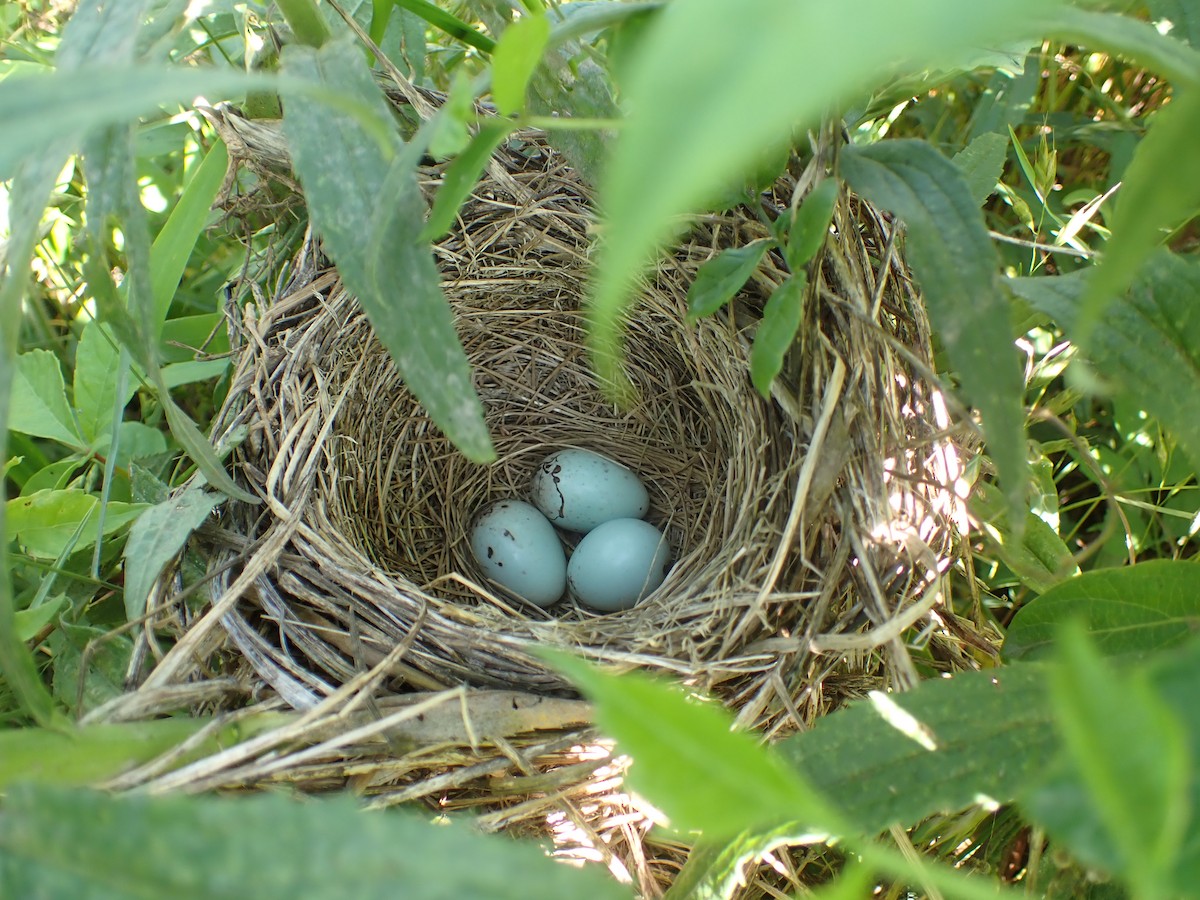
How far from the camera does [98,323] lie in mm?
915

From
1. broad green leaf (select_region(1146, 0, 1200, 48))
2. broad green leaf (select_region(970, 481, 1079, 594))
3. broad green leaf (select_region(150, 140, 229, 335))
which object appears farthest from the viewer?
broad green leaf (select_region(150, 140, 229, 335))

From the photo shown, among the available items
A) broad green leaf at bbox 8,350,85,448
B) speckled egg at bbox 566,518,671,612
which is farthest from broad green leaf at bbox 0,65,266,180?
speckled egg at bbox 566,518,671,612

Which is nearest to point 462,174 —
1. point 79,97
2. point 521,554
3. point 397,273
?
point 397,273

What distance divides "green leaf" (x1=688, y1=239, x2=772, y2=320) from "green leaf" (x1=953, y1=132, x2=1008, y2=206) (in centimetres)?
26

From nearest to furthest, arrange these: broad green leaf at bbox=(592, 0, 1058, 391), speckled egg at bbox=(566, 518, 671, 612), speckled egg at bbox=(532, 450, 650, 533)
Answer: broad green leaf at bbox=(592, 0, 1058, 391)
speckled egg at bbox=(566, 518, 671, 612)
speckled egg at bbox=(532, 450, 650, 533)

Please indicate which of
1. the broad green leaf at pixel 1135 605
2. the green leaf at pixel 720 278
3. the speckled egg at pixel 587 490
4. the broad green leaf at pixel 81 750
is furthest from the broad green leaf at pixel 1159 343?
the speckled egg at pixel 587 490

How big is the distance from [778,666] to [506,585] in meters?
0.56

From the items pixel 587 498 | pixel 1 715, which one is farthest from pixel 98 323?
pixel 587 498

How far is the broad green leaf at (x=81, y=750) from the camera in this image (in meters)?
0.55

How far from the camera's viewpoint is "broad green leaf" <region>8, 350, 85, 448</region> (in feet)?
3.10

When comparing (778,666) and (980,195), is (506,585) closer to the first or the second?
(778,666)

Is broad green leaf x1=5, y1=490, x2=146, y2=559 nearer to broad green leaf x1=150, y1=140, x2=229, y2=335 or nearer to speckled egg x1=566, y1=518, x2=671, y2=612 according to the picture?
broad green leaf x1=150, y1=140, x2=229, y2=335

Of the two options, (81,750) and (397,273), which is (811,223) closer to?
(397,273)

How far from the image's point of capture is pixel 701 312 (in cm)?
71
